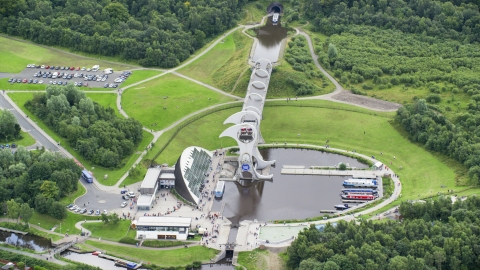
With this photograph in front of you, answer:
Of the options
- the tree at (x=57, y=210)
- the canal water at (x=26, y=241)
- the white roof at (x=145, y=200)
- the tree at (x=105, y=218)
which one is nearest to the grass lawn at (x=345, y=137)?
the white roof at (x=145, y=200)

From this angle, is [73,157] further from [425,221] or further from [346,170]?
[425,221]

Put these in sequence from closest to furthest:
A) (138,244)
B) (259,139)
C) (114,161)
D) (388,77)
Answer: (138,244)
(114,161)
(259,139)
(388,77)

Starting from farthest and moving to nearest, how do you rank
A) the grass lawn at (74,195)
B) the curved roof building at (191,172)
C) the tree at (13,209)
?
1. the curved roof building at (191,172)
2. the grass lawn at (74,195)
3. the tree at (13,209)

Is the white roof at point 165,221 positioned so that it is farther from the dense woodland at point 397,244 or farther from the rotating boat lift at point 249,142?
the rotating boat lift at point 249,142

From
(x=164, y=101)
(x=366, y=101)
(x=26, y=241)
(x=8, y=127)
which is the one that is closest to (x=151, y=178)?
(x=26, y=241)

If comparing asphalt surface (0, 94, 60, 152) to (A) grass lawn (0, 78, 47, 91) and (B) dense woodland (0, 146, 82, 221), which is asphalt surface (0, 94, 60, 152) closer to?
(A) grass lawn (0, 78, 47, 91)

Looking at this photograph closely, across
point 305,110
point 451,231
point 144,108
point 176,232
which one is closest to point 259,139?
point 305,110

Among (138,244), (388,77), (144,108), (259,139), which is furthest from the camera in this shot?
(388,77)
